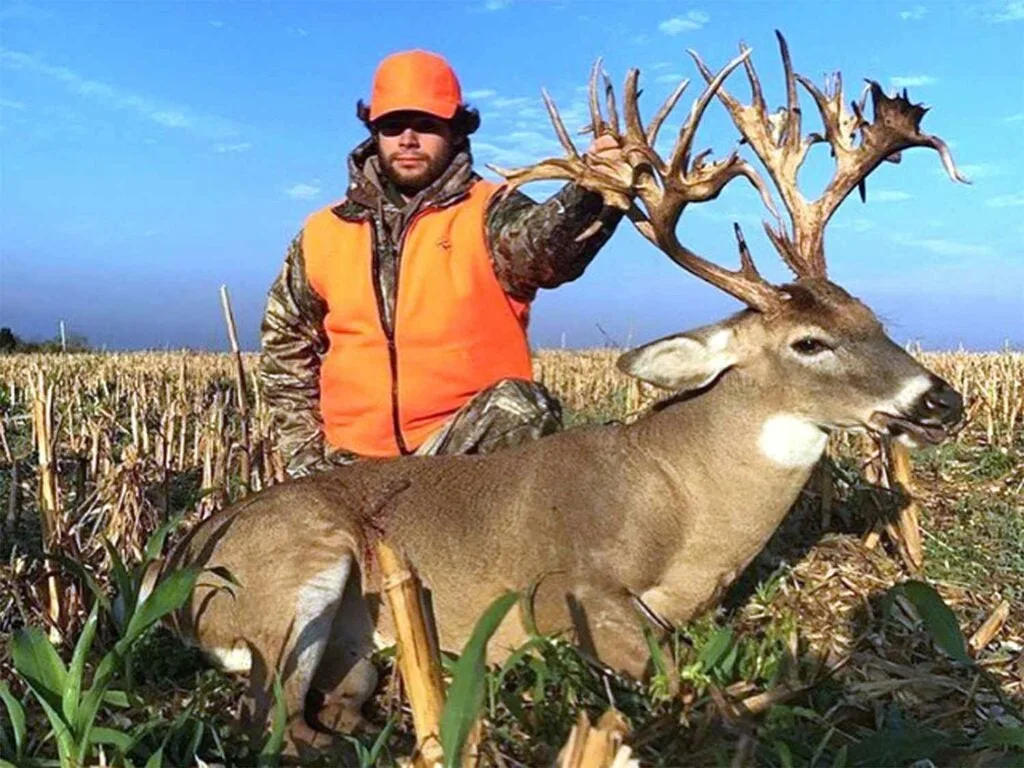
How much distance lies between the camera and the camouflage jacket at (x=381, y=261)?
5.43m

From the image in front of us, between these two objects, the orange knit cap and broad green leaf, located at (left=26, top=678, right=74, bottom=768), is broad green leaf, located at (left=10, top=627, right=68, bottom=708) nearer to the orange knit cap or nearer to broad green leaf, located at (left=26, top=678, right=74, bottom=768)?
broad green leaf, located at (left=26, top=678, right=74, bottom=768)

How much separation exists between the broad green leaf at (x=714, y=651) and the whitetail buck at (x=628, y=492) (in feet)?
0.74

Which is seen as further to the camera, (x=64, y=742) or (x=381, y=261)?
(x=381, y=261)

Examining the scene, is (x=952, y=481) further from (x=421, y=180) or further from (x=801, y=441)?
(x=421, y=180)

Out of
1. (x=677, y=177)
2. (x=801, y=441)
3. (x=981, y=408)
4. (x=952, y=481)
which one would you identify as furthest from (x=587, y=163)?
(x=981, y=408)

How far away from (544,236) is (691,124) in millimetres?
1251

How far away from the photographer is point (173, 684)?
4.10 m

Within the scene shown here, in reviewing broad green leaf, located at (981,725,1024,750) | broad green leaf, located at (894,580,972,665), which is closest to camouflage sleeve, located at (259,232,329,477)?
broad green leaf, located at (894,580,972,665)

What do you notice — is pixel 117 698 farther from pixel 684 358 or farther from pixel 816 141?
pixel 816 141

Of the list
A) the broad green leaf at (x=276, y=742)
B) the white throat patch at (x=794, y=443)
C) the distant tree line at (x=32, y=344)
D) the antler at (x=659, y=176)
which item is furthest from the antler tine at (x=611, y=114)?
the distant tree line at (x=32, y=344)

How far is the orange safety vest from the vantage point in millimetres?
5914

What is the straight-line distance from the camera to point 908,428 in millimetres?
4023

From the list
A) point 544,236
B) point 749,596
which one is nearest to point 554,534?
point 749,596

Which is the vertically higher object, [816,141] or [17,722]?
[816,141]
